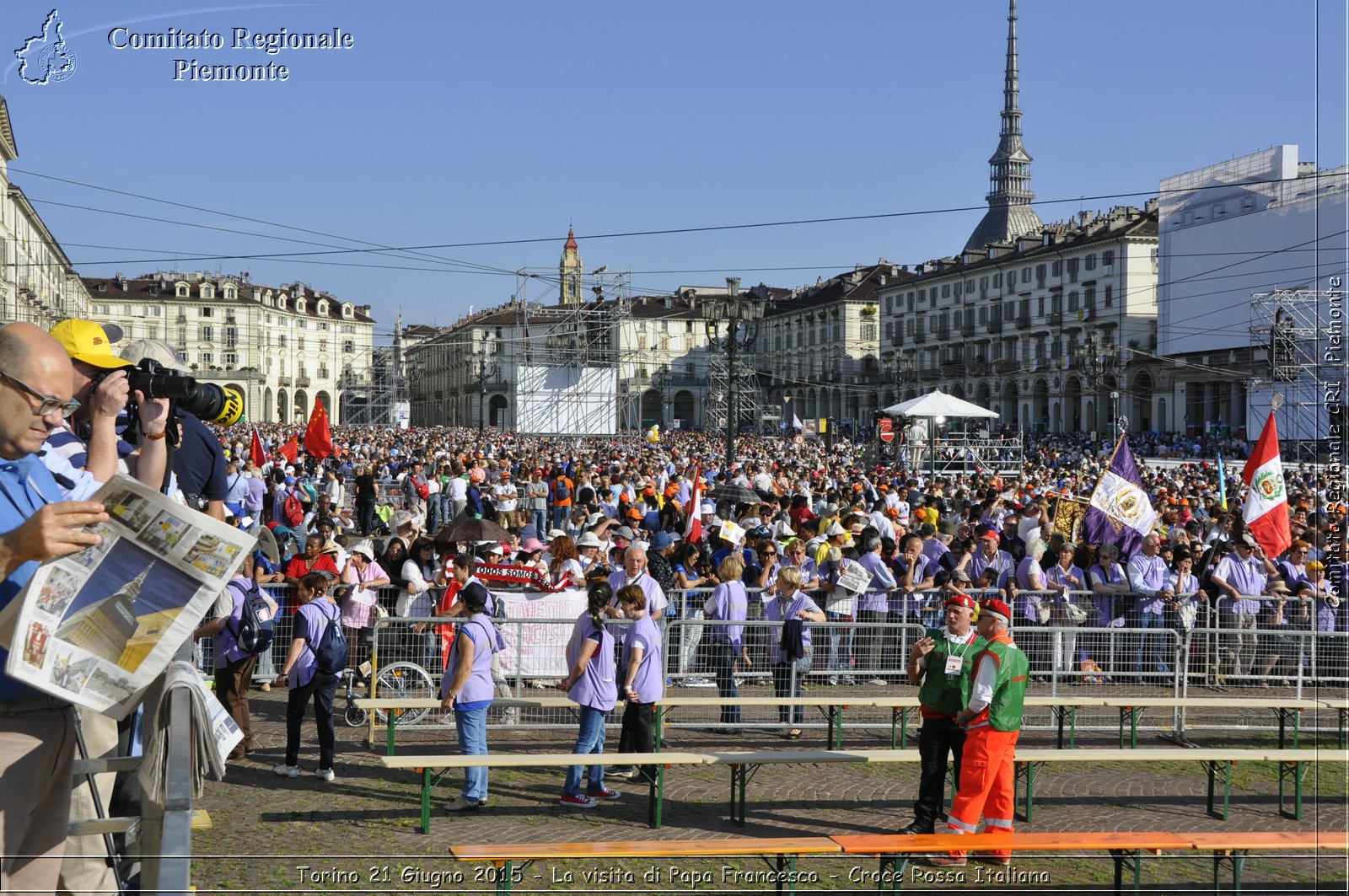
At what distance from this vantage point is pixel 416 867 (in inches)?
253

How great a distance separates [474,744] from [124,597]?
18.5 feet

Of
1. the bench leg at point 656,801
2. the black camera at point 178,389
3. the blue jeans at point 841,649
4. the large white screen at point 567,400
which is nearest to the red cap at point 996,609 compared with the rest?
the bench leg at point 656,801

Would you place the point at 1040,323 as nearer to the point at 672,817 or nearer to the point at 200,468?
the point at 672,817

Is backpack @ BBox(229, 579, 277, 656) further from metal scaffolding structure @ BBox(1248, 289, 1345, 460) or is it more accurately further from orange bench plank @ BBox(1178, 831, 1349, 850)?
metal scaffolding structure @ BBox(1248, 289, 1345, 460)

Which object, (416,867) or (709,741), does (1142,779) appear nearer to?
(709,741)

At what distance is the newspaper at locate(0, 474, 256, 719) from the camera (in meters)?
2.62

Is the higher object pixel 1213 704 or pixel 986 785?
pixel 1213 704

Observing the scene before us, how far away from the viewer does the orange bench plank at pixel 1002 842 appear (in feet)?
18.9

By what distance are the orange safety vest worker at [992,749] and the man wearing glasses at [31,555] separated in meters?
5.15

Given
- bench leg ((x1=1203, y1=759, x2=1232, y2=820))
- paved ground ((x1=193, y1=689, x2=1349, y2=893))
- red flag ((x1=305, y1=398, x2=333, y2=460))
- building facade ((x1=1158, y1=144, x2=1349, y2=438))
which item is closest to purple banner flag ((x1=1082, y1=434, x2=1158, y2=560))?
paved ground ((x1=193, y1=689, x2=1349, y2=893))

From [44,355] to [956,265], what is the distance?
8979cm

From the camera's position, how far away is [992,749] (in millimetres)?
6973

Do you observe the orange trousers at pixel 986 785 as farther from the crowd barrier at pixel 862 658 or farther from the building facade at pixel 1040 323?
the building facade at pixel 1040 323

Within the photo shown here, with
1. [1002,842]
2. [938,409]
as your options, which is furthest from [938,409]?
[1002,842]
